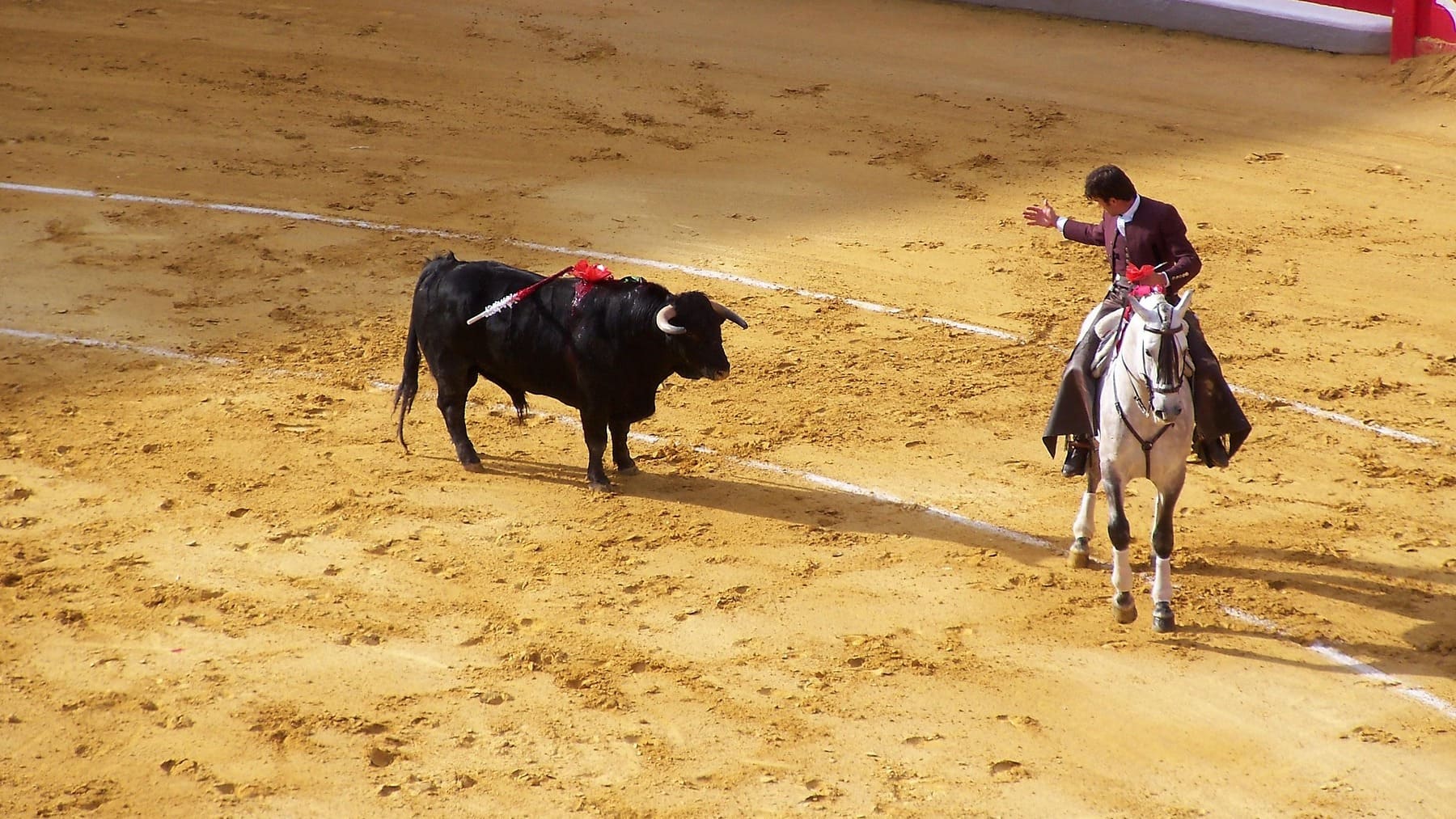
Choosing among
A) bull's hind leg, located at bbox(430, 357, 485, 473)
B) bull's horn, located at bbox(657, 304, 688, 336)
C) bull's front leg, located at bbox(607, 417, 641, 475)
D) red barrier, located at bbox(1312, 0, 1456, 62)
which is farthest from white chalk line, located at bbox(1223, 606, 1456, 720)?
red barrier, located at bbox(1312, 0, 1456, 62)

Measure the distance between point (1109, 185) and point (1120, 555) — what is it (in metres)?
1.67

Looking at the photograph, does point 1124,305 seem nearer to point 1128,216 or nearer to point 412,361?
point 1128,216

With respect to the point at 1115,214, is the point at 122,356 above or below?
below

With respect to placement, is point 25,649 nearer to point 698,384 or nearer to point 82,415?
point 82,415

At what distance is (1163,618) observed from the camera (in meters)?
6.68

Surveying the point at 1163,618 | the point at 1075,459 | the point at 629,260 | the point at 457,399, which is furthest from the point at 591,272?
the point at 1163,618

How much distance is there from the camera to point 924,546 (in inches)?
300

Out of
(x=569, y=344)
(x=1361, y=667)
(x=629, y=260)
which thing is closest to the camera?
(x=1361, y=667)

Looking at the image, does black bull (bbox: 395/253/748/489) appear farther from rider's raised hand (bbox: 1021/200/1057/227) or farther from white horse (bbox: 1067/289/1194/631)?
white horse (bbox: 1067/289/1194/631)

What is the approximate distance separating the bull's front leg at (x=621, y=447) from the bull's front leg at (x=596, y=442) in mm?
69

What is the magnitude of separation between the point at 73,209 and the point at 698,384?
5.97 metres

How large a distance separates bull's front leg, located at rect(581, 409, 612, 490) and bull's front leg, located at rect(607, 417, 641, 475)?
69 millimetres

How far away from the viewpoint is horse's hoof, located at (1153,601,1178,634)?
668 centimetres

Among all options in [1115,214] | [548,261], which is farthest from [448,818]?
[548,261]
